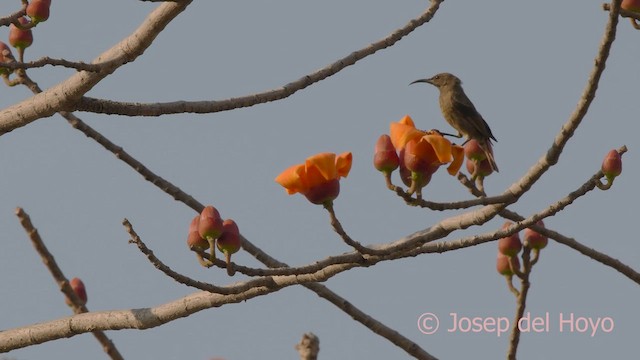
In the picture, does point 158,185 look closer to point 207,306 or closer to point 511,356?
point 207,306

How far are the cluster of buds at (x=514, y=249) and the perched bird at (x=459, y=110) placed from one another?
69.0 inches

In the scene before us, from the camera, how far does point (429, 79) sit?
10.2 metres

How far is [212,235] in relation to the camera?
420 cm

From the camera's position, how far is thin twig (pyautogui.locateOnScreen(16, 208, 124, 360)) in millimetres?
5281

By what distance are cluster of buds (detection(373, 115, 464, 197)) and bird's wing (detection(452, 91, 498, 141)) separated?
12.2 feet

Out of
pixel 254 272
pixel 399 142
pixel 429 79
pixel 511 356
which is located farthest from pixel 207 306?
pixel 429 79

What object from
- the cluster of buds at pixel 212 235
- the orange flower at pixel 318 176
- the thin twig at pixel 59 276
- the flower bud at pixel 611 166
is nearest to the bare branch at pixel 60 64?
the cluster of buds at pixel 212 235

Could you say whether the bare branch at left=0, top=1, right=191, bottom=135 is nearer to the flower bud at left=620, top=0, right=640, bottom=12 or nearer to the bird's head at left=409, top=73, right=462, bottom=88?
the flower bud at left=620, top=0, right=640, bottom=12

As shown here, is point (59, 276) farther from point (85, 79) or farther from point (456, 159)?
point (456, 159)

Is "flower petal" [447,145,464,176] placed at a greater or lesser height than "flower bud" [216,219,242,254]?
greater

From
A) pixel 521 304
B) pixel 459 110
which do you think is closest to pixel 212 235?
pixel 521 304

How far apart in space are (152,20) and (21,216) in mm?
1638

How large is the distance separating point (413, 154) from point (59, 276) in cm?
220

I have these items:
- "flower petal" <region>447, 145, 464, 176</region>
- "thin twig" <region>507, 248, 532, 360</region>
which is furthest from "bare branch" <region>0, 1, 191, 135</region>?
"thin twig" <region>507, 248, 532, 360</region>
